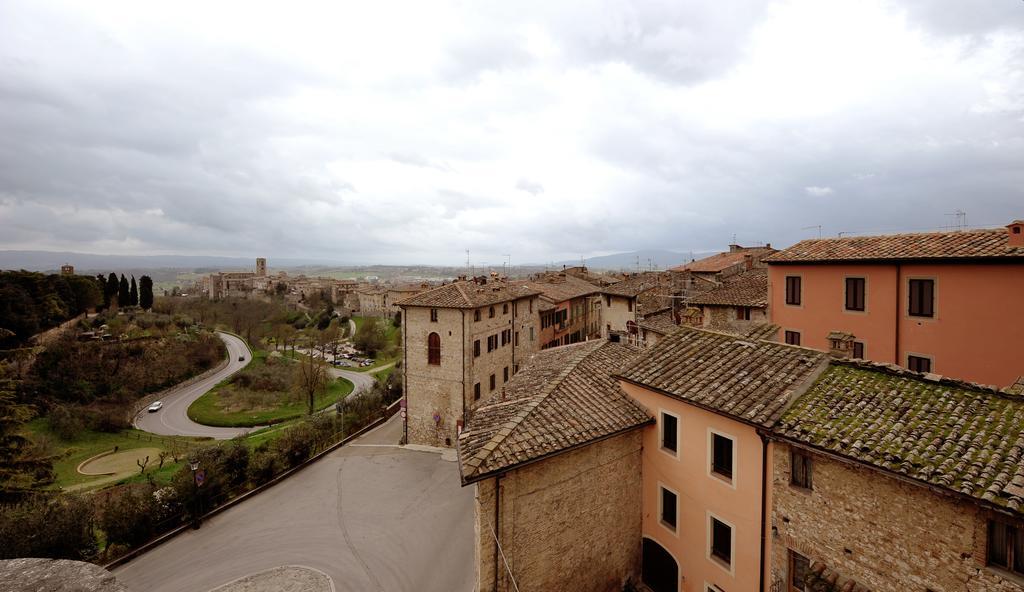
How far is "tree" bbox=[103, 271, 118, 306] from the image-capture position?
63725 millimetres

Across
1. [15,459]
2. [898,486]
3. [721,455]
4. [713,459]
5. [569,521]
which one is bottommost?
[15,459]

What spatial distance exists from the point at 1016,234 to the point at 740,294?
32.6ft

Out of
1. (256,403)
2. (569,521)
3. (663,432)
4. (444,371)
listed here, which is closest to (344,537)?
(444,371)

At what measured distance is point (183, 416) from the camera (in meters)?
43.5

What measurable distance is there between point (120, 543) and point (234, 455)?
482cm

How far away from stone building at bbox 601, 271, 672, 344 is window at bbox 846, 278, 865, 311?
926 cm

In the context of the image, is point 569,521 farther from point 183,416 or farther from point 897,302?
point 183,416

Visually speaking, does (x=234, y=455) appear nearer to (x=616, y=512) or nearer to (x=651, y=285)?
(x=616, y=512)

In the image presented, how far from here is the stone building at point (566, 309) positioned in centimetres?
3516

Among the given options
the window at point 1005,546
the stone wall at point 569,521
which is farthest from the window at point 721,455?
the window at point 1005,546

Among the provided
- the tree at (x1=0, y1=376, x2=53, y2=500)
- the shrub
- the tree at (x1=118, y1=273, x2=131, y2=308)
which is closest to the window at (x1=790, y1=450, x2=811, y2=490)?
the shrub

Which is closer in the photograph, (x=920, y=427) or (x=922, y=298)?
(x=920, y=427)

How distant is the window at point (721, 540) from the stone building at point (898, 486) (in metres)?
1.09

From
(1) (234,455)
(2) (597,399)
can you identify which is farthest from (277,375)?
(2) (597,399)
